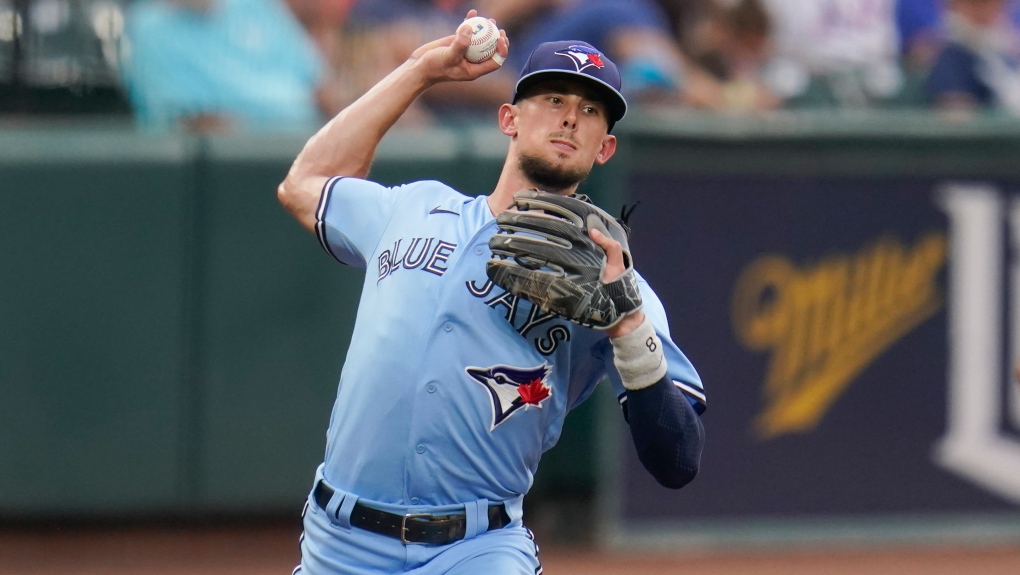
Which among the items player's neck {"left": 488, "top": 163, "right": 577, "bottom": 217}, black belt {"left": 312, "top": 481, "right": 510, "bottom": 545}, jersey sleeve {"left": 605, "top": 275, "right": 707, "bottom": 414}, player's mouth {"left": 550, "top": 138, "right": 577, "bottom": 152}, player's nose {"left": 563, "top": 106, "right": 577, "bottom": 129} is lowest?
black belt {"left": 312, "top": 481, "right": 510, "bottom": 545}

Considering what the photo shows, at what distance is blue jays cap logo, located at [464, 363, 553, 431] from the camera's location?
3096 mm

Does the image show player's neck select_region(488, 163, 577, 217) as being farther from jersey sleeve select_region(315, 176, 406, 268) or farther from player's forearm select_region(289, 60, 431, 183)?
player's forearm select_region(289, 60, 431, 183)

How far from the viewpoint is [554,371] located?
316cm

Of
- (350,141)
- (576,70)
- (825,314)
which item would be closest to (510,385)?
(576,70)

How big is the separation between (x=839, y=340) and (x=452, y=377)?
13.2 feet

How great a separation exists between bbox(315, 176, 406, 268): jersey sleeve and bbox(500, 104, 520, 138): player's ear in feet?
1.11

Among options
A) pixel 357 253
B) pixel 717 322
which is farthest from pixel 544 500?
pixel 357 253

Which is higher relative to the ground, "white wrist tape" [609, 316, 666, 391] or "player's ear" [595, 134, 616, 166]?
"player's ear" [595, 134, 616, 166]

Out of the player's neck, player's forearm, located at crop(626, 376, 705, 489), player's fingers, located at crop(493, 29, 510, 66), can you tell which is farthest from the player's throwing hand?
player's forearm, located at crop(626, 376, 705, 489)

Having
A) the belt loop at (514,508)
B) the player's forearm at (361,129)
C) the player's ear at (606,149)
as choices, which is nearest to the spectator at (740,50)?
the player's forearm at (361,129)

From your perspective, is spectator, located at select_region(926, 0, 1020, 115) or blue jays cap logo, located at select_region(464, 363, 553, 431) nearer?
blue jays cap logo, located at select_region(464, 363, 553, 431)

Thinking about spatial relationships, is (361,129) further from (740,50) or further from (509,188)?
(740,50)

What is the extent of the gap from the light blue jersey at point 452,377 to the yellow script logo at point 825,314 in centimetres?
348

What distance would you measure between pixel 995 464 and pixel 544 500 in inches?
88.4
